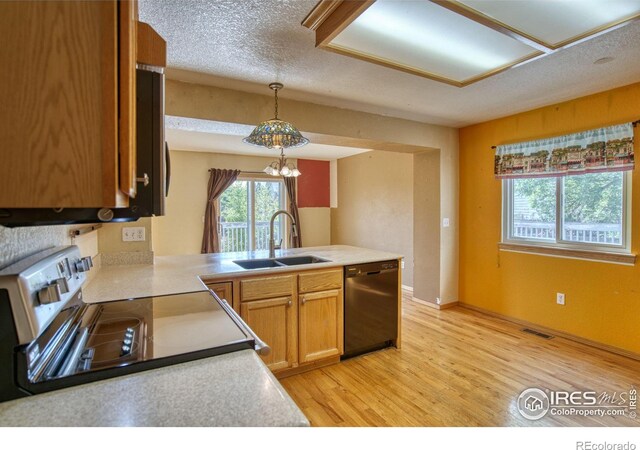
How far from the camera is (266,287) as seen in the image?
7.77 feet

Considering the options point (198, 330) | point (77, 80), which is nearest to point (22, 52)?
point (77, 80)

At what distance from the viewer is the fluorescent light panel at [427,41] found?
5.56ft

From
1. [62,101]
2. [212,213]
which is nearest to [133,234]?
[62,101]

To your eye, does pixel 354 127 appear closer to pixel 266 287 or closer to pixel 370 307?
pixel 370 307

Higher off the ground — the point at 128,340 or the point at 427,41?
the point at 427,41

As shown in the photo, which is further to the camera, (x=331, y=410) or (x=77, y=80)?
(x=331, y=410)

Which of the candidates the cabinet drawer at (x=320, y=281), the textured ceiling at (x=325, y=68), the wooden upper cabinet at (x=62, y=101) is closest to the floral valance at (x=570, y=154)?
the textured ceiling at (x=325, y=68)

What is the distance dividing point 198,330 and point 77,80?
2.62ft

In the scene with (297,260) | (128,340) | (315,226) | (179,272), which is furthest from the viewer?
(315,226)

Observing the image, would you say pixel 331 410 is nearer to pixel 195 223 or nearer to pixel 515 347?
pixel 515 347

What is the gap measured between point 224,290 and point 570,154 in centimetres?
337

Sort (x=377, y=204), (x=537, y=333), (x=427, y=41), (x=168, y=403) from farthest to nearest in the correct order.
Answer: (x=377, y=204), (x=537, y=333), (x=427, y=41), (x=168, y=403)

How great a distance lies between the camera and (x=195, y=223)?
5.88 m

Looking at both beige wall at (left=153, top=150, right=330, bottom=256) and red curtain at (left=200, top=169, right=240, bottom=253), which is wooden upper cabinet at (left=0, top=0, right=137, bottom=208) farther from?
red curtain at (left=200, top=169, right=240, bottom=253)
